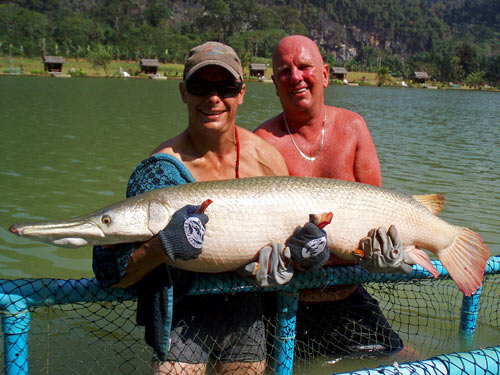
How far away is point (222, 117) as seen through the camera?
2.72 metres

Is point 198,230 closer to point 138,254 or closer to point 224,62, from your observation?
point 138,254

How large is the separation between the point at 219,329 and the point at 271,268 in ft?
2.33

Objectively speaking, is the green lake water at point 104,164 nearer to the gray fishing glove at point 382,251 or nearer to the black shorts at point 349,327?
the black shorts at point 349,327

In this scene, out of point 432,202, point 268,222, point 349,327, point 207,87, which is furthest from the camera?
point 349,327

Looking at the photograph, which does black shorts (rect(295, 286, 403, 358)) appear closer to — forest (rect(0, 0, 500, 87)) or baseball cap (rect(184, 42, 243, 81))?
baseball cap (rect(184, 42, 243, 81))

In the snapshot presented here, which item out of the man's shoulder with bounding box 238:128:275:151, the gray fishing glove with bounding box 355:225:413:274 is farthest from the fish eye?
the gray fishing glove with bounding box 355:225:413:274

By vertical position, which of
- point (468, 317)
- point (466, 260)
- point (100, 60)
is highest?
point (100, 60)

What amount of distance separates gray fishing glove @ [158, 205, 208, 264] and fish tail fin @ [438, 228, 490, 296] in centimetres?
166

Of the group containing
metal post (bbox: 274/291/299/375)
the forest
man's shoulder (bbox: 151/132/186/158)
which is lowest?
metal post (bbox: 274/291/299/375)

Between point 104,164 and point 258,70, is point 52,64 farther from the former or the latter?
point 104,164

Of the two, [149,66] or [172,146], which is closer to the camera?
[172,146]

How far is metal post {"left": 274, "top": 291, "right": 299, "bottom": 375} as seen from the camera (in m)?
2.71

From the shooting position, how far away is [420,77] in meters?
104

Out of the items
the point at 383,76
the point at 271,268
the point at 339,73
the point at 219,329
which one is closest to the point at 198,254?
the point at 271,268
